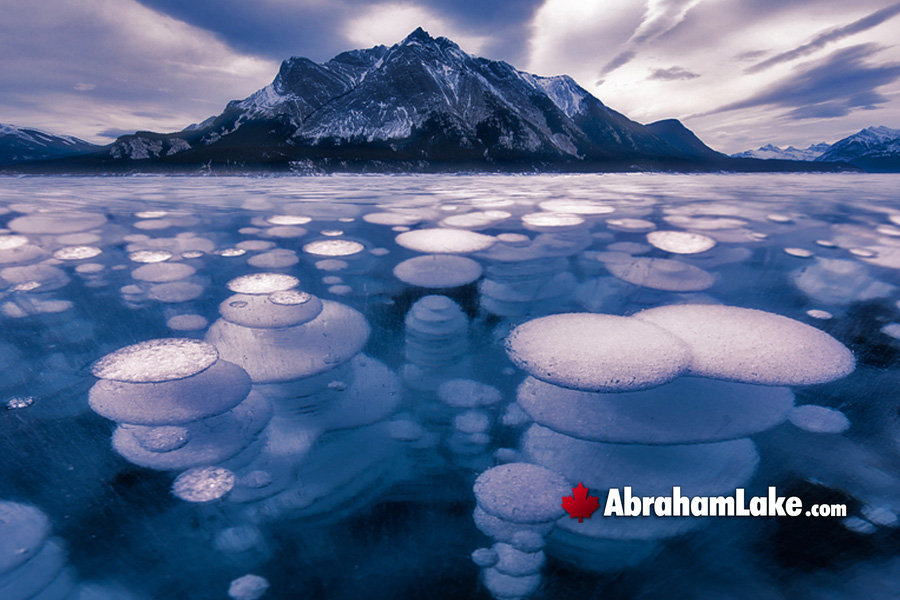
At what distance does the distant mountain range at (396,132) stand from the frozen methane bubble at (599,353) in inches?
2879

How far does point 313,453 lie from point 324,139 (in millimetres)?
104401

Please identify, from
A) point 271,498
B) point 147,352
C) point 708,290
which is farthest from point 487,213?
point 271,498

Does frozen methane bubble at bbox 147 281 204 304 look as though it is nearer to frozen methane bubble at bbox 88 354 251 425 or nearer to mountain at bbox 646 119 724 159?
frozen methane bubble at bbox 88 354 251 425

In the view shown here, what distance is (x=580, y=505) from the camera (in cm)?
144

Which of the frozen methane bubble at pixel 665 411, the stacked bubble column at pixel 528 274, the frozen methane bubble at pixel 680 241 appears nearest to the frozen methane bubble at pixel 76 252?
the stacked bubble column at pixel 528 274

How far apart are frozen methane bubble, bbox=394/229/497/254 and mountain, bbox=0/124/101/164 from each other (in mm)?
206210

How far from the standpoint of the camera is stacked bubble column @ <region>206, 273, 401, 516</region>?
163 cm

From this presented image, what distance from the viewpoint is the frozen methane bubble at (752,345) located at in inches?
84.4

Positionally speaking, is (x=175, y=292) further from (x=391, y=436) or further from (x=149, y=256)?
(x=391, y=436)

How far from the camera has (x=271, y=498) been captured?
1514 millimetres

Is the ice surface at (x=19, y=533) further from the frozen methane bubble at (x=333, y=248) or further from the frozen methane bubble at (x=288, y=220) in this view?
the frozen methane bubble at (x=288, y=220)

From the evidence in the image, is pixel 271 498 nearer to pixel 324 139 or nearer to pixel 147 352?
pixel 147 352

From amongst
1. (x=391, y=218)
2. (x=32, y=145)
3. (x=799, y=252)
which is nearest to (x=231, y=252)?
(x=391, y=218)

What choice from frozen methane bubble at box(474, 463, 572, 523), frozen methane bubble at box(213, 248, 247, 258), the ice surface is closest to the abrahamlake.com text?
frozen methane bubble at box(474, 463, 572, 523)
